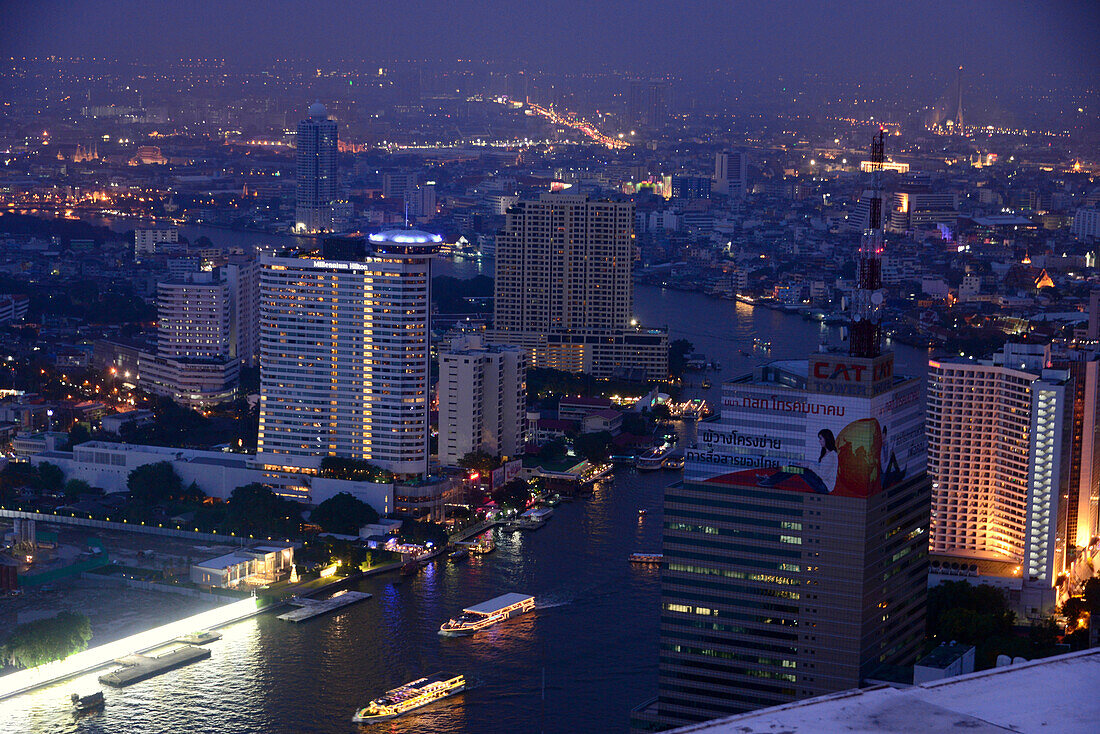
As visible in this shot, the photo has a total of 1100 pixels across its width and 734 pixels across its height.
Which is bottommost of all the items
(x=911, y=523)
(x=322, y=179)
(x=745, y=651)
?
(x=745, y=651)

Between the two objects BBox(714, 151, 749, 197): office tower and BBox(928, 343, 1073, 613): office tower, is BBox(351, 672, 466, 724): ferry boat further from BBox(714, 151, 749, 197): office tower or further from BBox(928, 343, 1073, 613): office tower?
BBox(714, 151, 749, 197): office tower

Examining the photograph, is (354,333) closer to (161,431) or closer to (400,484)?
(400,484)

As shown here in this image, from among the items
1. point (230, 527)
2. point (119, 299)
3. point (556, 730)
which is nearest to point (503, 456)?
point (230, 527)

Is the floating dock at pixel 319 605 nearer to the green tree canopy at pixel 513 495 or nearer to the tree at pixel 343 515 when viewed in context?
the tree at pixel 343 515

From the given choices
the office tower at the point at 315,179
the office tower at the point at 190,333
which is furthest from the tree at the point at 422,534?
the office tower at the point at 315,179

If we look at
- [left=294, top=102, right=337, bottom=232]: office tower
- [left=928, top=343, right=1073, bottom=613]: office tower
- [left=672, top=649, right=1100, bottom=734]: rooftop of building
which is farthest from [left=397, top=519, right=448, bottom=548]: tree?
[left=294, top=102, right=337, bottom=232]: office tower

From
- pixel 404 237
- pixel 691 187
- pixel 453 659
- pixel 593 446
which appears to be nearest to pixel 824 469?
pixel 453 659
